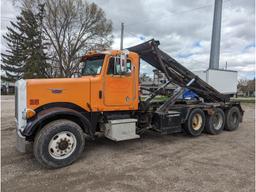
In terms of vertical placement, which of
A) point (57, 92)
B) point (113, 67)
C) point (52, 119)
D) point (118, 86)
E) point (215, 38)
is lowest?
point (52, 119)

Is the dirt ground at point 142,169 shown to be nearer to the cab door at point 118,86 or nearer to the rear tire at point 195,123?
the rear tire at point 195,123

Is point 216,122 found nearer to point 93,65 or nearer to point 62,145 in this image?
point 93,65

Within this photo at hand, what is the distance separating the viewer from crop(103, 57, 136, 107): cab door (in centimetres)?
525

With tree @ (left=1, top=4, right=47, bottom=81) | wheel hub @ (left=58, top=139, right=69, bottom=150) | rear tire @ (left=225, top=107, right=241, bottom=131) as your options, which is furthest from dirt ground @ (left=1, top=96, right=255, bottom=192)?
tree @ (left=1, top=4, right=47, bottom=81)

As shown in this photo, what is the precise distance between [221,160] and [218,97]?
4.05 meters

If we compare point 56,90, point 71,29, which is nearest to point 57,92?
point 56,90

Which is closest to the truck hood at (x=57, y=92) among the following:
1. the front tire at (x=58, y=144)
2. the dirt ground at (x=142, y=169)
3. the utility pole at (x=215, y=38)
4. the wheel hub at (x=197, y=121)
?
the front tire at (x=58, y=144)

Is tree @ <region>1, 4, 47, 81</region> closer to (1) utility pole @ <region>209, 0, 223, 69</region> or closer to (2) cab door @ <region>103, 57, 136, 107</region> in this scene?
(1) utility pole @ <region>209, 0, 223, 69</region>

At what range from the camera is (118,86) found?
215 inches

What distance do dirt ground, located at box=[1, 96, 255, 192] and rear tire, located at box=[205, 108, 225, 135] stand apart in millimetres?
1170

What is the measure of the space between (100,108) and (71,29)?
23654 millimetres

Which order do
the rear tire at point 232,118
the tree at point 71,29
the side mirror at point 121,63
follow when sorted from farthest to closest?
the tree at point 71,29 → the rear tire at point 232,118 → the side mirror at point 121,63

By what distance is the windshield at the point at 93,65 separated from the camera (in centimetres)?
532

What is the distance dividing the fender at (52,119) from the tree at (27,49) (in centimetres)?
2414
